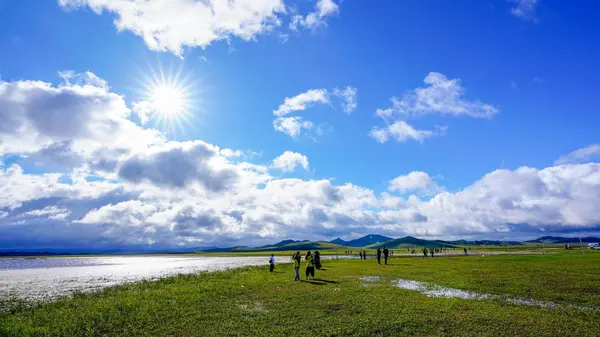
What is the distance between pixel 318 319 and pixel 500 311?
1067cm

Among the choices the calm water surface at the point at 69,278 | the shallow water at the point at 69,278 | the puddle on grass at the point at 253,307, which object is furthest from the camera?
the calm water surface at the point at 69,278

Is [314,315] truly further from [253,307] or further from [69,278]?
[69,278]

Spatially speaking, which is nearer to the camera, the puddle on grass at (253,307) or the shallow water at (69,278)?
the puddle on grass at (253,307)

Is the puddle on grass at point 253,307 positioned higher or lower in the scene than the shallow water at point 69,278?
higher

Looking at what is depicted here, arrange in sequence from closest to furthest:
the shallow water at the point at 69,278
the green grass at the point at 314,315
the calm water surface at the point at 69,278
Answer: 1. the green grass at the point at 314,315
2. the shallow water at the point at 69,278
3. the calm water surface at the point at 69,278

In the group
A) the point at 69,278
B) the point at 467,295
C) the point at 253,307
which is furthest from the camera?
the point at 69,278

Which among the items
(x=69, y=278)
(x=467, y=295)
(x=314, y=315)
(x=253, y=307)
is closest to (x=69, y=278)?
(x=69, y=278)

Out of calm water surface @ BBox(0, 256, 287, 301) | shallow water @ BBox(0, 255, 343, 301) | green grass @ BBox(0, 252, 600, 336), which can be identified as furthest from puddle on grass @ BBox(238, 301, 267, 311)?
calm water surface @ BBox(0, 256, 287, 301)

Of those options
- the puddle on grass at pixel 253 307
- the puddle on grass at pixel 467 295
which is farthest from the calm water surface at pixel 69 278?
the puddle on grass at pixel 467 295

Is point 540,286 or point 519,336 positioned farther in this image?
point 540,286

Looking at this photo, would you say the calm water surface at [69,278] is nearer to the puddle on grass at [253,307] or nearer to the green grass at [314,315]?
the green grass at [314,315]

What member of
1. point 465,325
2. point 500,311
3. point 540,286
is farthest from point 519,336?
point 540,286

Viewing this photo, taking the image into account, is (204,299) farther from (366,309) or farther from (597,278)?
(597,278)

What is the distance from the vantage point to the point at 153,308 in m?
22.0
